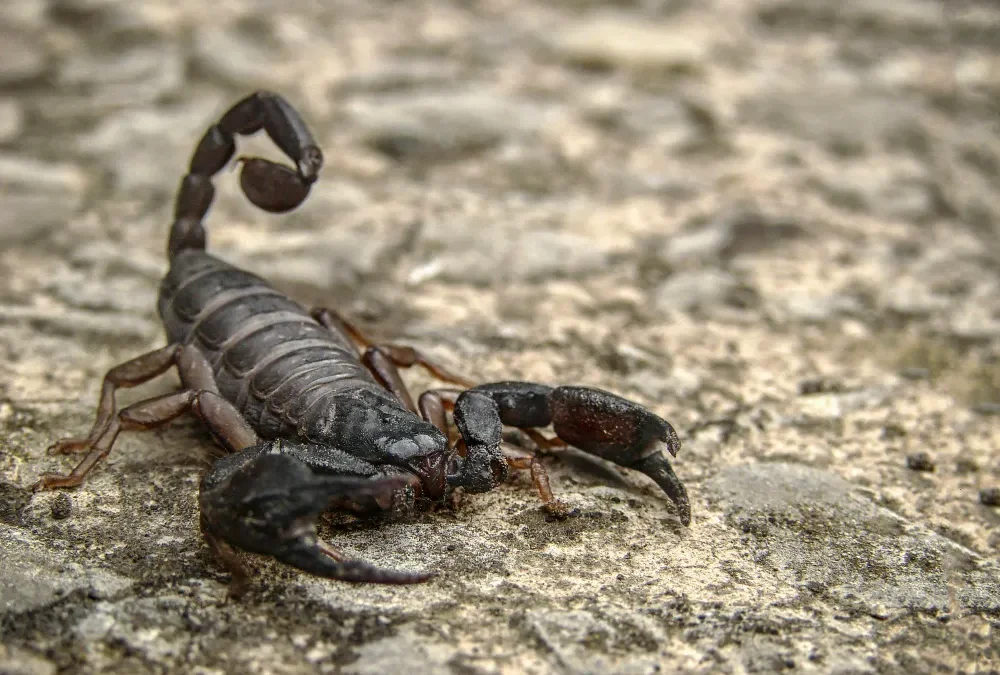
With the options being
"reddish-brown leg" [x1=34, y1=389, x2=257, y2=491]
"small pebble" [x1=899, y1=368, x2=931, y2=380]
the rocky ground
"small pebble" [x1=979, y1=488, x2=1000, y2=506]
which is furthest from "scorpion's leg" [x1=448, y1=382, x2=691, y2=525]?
"small pebble" [x1=899, y1=368, x2=931, y2=380]

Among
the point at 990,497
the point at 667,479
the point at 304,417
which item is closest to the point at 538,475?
the point at 667,479

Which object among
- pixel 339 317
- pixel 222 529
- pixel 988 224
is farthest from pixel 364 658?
pixel 988 224

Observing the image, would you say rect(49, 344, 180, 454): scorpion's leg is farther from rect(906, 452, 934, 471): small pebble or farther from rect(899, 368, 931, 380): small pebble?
rect(899, 368, 931, 380): small pebble

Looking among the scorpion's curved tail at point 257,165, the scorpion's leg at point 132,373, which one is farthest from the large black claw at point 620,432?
the scorpion's leg at point 132,373

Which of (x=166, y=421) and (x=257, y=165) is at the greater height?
(x=257, y=165)

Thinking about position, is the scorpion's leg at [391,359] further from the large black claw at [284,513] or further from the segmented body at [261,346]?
the large black claw at [284,513]

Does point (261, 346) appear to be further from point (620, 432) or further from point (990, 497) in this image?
point (990, 497)

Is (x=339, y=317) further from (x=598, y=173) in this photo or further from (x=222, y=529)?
(x=598, y=173)
